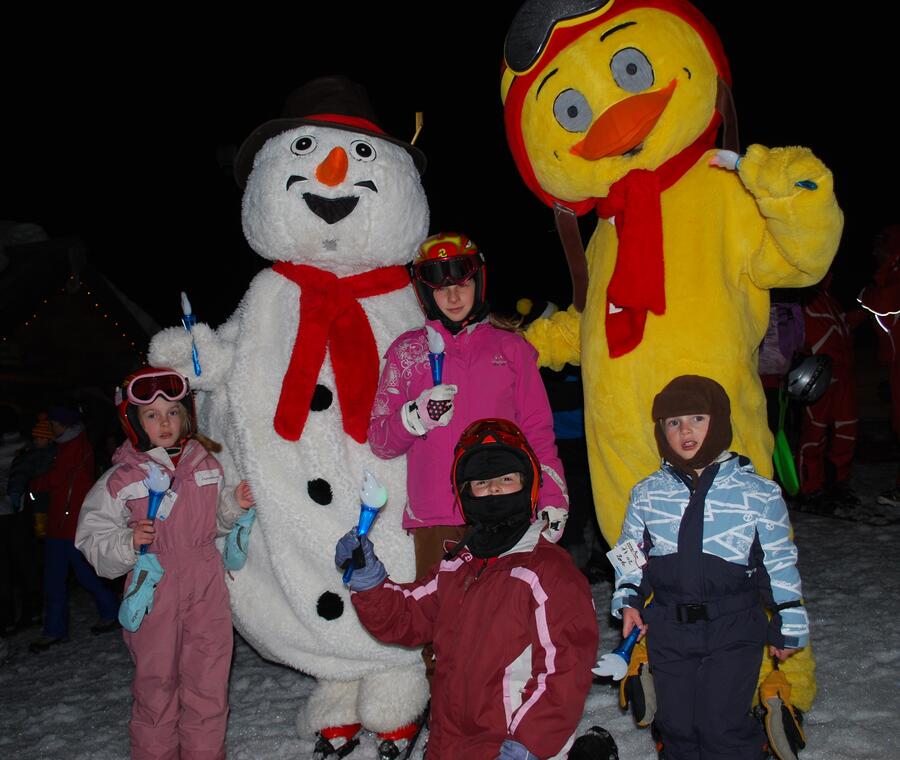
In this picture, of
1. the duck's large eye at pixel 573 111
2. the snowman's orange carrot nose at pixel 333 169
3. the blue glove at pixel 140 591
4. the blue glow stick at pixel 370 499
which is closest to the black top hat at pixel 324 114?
the snowman's orange carrot nose at pixel 333 169

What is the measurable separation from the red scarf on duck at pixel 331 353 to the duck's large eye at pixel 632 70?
4.20 ft

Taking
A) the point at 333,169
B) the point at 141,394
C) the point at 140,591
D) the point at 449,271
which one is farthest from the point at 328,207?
the point at 140,591

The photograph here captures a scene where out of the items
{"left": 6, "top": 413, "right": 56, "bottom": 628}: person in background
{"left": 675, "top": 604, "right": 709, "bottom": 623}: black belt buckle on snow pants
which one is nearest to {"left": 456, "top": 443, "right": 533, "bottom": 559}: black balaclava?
{"left": 675, "top": 604, "right": 709, "bottom": 623}: black belt buckle on snow pants

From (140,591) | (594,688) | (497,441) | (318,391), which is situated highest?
(318,391)

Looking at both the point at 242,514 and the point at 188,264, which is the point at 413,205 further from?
the point at 188,264

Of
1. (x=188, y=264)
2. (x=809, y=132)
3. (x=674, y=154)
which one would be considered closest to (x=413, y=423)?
(x=674, y=154)

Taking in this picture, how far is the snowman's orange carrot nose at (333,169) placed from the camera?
9.82ft

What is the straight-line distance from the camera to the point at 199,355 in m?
3.20

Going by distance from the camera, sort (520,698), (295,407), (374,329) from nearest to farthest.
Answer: (520,698), (295,407), (374,329)

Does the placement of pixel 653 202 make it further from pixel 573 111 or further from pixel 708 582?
pixel 708 582

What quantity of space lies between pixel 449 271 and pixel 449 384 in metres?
0.42

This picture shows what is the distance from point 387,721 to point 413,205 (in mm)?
2008

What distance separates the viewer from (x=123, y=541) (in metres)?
2.76

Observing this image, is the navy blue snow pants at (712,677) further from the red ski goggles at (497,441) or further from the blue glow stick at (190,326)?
the blue glow stick at (190,326)
